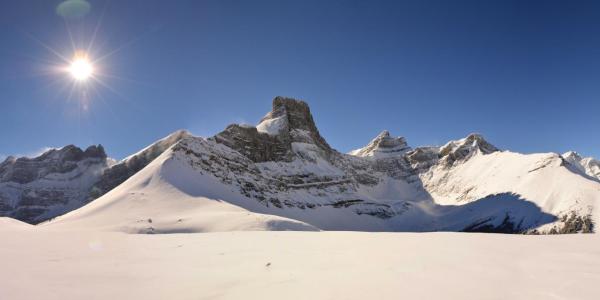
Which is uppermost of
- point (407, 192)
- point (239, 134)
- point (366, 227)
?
point (239, 134)

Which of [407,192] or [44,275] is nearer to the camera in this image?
[44,275]

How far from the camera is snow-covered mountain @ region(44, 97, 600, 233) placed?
41906 mm

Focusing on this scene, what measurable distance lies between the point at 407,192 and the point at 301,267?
146 metres

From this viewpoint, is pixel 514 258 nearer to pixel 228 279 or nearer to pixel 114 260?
pixel 228 279

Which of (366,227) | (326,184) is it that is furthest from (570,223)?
(326,184)

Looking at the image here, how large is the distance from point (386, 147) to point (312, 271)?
575 feet

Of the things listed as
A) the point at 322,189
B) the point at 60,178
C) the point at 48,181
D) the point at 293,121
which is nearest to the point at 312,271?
the point at 322,189

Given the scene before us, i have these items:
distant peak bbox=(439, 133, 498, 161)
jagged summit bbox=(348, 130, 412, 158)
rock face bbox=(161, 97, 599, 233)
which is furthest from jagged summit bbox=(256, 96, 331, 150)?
distant peak bbox=(439, 133, 498, 161)

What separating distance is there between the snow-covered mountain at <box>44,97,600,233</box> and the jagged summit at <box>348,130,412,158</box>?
6.16 m

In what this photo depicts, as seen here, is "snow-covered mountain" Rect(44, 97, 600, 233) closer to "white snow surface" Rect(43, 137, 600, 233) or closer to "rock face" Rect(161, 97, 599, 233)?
"white snow surface" Rect(43, 137, 600, 233)

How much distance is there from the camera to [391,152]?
172 metres

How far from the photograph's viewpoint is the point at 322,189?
107812 mm

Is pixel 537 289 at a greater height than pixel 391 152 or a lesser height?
lesser

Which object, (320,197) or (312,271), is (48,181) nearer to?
(320,197)
